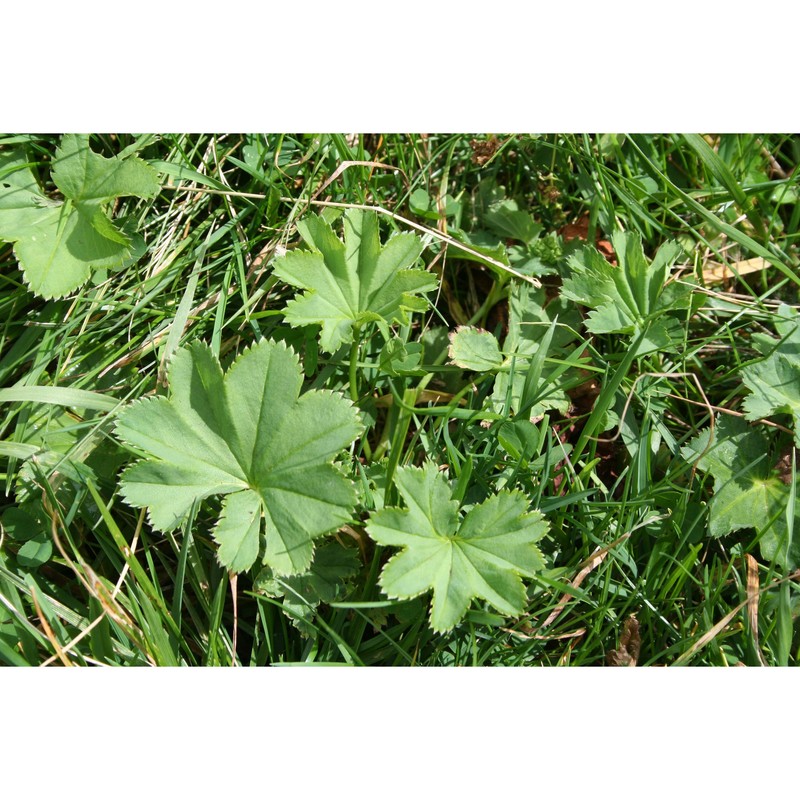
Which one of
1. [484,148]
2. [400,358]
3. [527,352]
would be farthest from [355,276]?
[484,148]

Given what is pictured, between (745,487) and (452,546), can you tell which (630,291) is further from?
(452,546)

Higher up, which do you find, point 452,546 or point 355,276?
point 355,276

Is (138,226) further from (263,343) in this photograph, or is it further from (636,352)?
(636,352)

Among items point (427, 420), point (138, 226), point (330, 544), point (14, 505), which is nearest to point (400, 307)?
point (427, 420)

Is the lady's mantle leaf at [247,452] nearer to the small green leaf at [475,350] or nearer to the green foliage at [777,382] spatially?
the small green leaf at [475,350]

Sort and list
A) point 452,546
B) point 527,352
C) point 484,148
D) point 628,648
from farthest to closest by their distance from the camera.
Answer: point 484,148 < point 527,352 < point 628,648 < point 452,546

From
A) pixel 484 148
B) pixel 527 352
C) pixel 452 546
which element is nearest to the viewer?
pixel 452 546

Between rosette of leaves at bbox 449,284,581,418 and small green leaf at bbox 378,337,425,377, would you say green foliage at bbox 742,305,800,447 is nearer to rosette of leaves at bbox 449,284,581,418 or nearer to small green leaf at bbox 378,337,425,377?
rosette of leaves at bbox 449,284,581,418

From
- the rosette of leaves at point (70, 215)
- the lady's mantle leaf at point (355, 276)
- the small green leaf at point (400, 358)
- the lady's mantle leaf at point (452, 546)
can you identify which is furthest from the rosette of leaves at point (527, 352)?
the rosette of leaves at point (70, 215)
